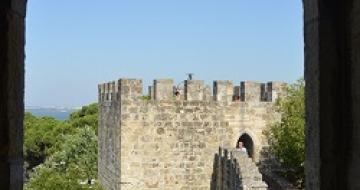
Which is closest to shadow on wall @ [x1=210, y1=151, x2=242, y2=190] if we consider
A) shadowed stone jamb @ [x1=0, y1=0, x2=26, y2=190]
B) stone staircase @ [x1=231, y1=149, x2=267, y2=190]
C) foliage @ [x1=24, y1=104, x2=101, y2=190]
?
stone staircase @ [x1=231, y1=149, x2=267, y2=190]

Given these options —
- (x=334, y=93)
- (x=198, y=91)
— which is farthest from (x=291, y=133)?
(x=334, y=93)

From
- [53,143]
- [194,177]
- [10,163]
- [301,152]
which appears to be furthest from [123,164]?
[53,143]

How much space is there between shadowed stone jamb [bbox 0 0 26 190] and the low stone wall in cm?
1026

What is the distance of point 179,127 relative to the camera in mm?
19047

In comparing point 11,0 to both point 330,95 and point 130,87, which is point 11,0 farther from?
point 130,87

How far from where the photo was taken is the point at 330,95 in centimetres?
436

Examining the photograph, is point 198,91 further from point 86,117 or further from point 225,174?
point 86,117

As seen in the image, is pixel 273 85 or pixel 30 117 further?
pixel 30 117

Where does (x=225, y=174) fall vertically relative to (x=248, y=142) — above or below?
below

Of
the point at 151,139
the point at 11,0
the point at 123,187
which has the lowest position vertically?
the point at 123,187

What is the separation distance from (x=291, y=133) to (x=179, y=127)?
115 inches

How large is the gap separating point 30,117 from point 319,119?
5013 centimetres

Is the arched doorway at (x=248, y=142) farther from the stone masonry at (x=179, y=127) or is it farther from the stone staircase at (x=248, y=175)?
the stone staircase at (x=248, y=175)

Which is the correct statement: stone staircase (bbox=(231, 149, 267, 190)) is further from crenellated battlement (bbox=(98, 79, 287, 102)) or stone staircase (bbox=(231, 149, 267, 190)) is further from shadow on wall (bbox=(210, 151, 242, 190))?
crenellated battlement (bbox=(98, 79, 287, 102))
